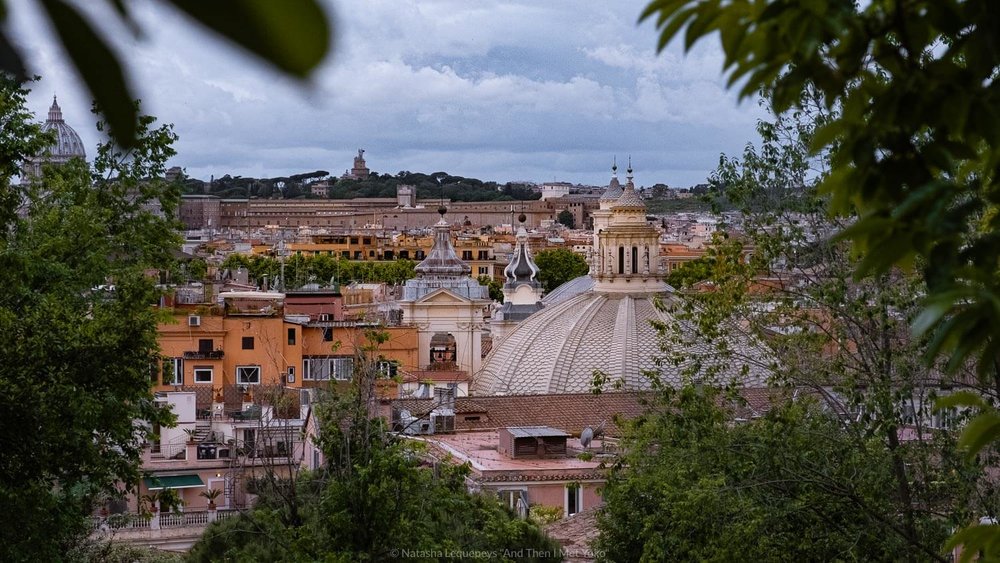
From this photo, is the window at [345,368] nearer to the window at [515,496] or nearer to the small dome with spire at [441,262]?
the window at [515,496]

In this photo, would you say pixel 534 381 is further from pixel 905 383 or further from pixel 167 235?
pixel 905 383

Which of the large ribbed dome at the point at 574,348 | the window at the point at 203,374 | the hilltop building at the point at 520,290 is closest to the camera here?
the window at the point at 203,374

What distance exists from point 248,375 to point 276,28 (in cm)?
2674

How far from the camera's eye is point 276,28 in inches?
29.1

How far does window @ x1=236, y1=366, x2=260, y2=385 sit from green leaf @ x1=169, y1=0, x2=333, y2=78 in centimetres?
2620

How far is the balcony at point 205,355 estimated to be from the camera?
86.9ft

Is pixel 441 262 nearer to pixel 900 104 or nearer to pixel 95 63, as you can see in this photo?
pixel 900 104

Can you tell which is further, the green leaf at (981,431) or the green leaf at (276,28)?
the green leaf at (981,431)

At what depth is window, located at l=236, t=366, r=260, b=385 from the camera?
88.0ft

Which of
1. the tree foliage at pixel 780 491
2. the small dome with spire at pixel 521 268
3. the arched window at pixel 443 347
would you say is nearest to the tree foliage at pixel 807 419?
the tree foliage at pixel 780 491

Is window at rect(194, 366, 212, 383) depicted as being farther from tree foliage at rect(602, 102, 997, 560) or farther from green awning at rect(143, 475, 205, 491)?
tree foliage at rect(602, 102, 997, 560)

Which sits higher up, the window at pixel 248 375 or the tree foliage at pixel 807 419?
the tree foliage at pixel 807 419

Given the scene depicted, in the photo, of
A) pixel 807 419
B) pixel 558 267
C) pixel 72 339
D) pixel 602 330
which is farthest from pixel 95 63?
pixel 558 267

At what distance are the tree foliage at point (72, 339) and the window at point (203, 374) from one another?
53.2 ft
